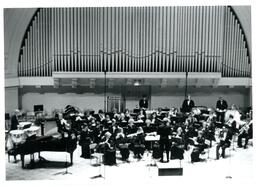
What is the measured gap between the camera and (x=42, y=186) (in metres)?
9.68

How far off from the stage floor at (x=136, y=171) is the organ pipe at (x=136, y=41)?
18.3 ft

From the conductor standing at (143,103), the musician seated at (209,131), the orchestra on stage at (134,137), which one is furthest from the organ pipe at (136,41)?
the musician seated at (209,131)

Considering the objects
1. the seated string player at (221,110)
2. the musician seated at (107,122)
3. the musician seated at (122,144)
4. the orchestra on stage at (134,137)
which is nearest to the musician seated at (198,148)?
the orchestra on stage at (134,137)

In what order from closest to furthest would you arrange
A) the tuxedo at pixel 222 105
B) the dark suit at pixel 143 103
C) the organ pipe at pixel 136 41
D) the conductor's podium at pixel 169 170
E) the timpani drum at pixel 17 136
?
the conductor's podium at pixel 169 170, the timpani drum at pixel 17 136, the tuxedo at pixel 222 105, the organ pipe at pixel 136 41, the dark suit at pixel 143 103

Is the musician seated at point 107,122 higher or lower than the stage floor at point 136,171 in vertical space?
higher

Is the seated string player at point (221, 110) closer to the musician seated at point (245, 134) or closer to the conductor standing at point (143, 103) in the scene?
the musician seated at point (245, 134)

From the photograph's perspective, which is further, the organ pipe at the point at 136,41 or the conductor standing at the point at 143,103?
the conductor standing at the point at 143,103

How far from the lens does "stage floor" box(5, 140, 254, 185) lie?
10383 millimetres

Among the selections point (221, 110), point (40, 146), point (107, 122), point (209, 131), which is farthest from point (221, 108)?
point (40, 146)

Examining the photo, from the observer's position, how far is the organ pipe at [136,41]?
16.4 m

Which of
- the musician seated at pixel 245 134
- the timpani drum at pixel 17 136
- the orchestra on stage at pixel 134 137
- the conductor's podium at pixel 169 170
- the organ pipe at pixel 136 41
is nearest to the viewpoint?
the conductor's podium at pixel 169 170

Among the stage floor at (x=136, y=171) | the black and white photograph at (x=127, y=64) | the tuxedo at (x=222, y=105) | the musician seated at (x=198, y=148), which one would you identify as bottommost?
the stage floor at (x=136, y=171)

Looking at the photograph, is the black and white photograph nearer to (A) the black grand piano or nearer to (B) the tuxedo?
(B) the tuxedo

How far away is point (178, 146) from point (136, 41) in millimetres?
6395
